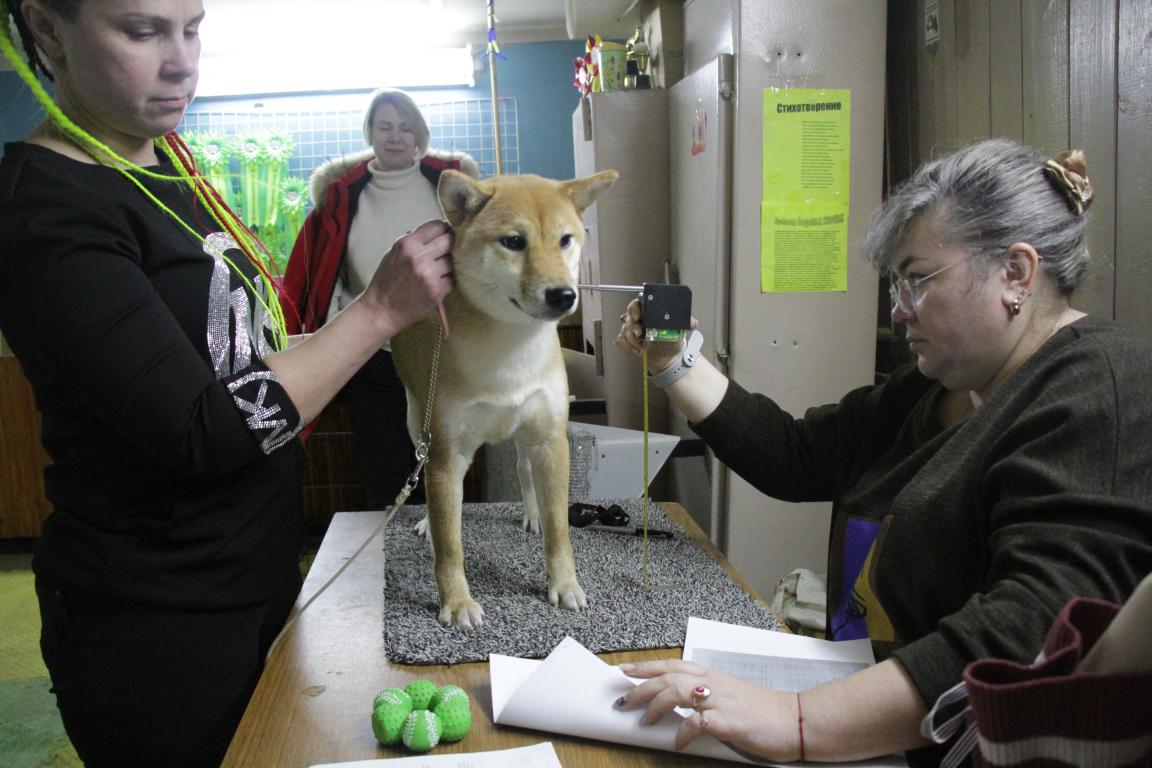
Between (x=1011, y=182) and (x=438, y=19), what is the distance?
269cm

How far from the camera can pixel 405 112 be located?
1.82m

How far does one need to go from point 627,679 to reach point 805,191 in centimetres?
137

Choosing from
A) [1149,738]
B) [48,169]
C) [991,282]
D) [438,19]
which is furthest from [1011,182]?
[438,19]

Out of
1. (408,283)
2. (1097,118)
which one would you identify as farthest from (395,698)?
(1097,118)

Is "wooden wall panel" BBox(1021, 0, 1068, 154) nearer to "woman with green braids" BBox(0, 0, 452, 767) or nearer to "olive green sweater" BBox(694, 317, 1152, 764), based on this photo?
"olive green sweater" BBox(694, 317, 1152, 764)

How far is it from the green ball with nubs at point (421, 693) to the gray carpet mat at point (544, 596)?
15 centimetres

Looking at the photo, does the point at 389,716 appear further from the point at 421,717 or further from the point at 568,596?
the point at 568,596

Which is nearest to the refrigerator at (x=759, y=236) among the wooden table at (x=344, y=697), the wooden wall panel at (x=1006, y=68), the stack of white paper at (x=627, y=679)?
the wooden wall panel at (x=1006, y=68)

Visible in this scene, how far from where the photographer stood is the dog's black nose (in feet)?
3.65

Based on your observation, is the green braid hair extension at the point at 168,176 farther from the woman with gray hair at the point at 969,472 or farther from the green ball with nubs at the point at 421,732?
the woman with gray hair at the point at 969,472

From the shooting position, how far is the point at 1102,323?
2.73 feet

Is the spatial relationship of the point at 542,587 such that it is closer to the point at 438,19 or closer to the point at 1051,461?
the point at 1051,461

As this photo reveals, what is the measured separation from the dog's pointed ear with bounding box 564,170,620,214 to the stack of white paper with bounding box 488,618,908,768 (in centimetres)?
67

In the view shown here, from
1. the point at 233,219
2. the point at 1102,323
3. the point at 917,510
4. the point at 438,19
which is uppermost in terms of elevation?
the point at 438,19
